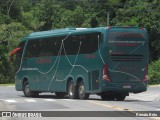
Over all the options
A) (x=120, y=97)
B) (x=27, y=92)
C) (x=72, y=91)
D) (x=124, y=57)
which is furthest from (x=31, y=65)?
(x=124, y=57)

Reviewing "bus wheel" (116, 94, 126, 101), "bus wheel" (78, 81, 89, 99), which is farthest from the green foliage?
"bus wheel" (78, 81, 89, 99)

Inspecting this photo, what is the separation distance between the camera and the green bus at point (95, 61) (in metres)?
27.1

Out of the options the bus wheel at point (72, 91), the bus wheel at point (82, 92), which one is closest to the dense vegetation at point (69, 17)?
the bus wheel at point (72, 91)

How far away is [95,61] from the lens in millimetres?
27438

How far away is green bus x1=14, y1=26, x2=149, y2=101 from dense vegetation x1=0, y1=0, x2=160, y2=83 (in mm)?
29042

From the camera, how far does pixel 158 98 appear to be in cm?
3086

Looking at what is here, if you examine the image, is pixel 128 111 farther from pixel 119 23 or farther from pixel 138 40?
pixel 119 23

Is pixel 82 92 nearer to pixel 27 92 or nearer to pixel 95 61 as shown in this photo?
pixel 95 61

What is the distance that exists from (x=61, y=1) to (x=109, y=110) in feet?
256

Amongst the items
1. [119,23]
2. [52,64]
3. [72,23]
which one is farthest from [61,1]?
[52,64]

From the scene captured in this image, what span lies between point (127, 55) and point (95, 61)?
1.59 metres

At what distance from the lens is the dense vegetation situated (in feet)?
218

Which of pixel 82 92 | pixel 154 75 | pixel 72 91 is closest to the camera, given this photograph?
pixel 82 92

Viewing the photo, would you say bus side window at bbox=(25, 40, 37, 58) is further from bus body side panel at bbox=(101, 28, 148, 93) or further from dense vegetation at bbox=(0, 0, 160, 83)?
dense vegetation at bbox=(0, 0, 160, 83)
